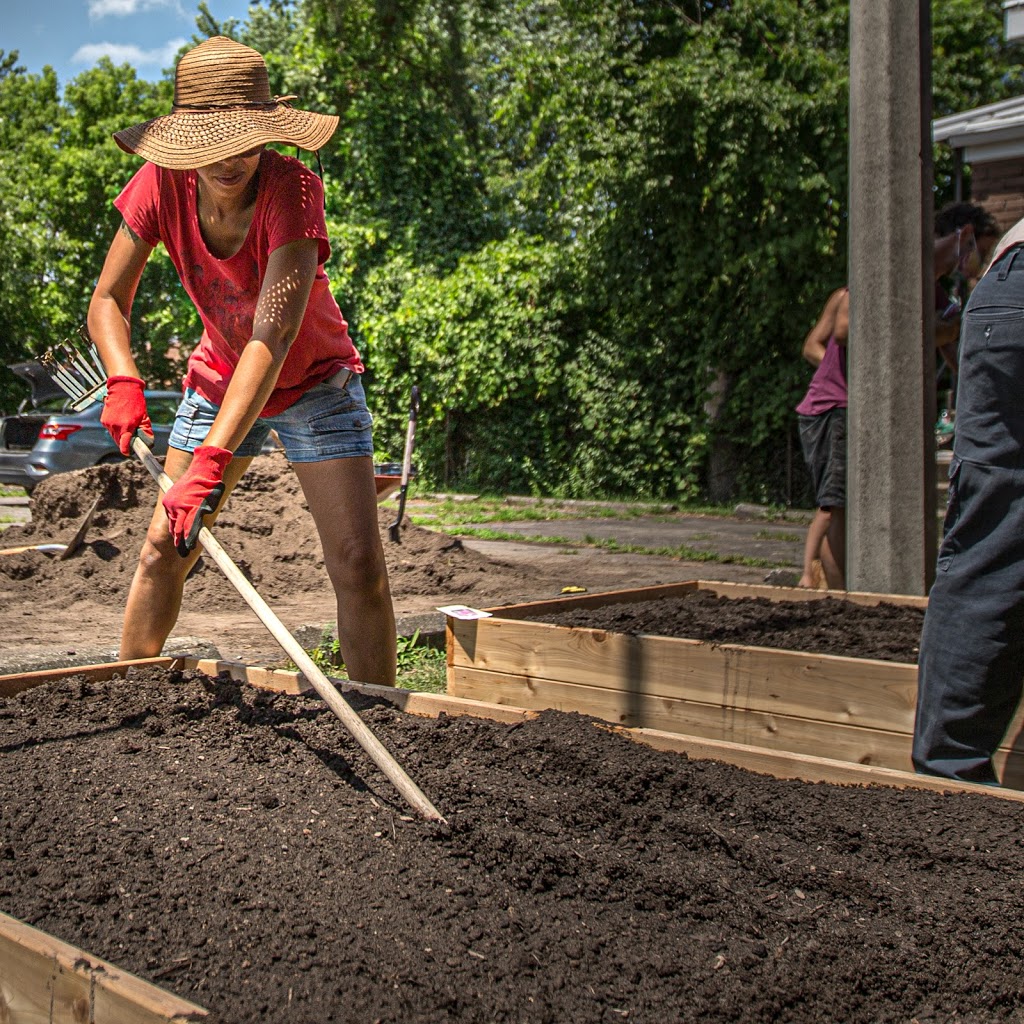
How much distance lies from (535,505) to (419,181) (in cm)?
821

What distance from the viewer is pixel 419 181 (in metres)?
21.0

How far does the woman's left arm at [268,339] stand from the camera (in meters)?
3.05

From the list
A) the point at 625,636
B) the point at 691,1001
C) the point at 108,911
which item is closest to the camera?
the point at 691,1001

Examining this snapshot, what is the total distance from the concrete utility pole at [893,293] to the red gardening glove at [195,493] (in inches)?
121

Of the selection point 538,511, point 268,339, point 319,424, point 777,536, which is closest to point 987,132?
point 777,536

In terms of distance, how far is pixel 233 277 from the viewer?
133 inches

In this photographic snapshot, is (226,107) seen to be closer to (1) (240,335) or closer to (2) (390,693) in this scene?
(1) (240,335)

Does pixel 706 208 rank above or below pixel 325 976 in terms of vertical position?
above

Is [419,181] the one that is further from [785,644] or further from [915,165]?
[785,644]

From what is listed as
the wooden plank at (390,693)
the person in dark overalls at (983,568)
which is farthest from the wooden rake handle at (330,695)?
the person in dark overalls at (983,568)

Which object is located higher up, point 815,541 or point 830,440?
point 830,440

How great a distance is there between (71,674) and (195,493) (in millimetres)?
970

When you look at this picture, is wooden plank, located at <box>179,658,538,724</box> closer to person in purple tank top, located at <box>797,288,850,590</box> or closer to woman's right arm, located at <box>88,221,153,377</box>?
woman's right arm, located at <box>88,221,153,377</box>

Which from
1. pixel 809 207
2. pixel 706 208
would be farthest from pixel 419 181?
pixel 809 207
